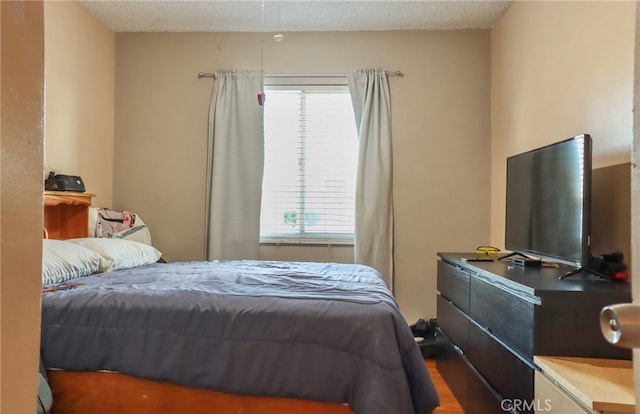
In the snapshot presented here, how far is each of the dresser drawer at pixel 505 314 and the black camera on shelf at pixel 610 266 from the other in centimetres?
43

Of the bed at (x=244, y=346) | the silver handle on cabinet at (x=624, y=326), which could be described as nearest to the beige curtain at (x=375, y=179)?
the bed at (x=244, y=346)

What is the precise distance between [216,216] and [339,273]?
1.49 m

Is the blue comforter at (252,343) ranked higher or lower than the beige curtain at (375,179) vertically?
lower

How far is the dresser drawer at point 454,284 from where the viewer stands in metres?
2.14

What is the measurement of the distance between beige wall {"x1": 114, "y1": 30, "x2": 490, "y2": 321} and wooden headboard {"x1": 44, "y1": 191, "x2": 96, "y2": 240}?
684 mm

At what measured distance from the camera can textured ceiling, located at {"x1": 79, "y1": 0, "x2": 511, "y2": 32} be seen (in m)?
2.99

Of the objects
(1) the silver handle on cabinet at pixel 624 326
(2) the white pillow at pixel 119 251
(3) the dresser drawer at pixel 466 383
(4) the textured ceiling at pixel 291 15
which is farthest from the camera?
(4) the textured ceiling at pixel 291 15

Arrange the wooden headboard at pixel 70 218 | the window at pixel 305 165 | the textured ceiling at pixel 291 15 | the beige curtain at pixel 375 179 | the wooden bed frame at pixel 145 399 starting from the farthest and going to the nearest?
the window at pixel 305 165 → the beige curtain at pixel 375 179 → the textured ceiling at pixel 291 15 → the wooden headboard at pixel 70 218 → the wooden bed frame at pixel 145 399

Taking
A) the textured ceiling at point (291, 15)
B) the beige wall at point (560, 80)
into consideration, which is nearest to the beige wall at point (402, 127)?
the textured ceiling at point (291, 15)

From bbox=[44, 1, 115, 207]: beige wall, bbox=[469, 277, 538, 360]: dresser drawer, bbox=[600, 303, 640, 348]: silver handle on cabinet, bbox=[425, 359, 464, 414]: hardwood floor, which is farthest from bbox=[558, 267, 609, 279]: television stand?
bbox=[44, 1, 115, 207]: beige wall

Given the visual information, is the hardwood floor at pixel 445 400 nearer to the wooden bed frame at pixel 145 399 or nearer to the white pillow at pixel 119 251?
the wooden bed frame at pixel 145 399

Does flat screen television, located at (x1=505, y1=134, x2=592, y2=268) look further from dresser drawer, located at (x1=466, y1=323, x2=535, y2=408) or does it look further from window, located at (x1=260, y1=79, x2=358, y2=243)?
window, located at (x1=260, y1=79, x2=358, y2=243)

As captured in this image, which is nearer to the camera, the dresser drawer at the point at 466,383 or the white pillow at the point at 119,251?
the dresser drawer at the point at 466,383

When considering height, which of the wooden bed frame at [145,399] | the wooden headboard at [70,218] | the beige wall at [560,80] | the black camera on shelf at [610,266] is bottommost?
the wooden bed frame at [145,399]
